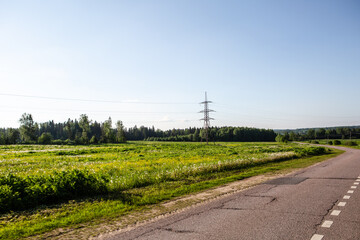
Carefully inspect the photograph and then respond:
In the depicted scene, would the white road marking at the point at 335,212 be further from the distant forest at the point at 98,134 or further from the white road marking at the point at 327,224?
the distant forest at the point at 98,134

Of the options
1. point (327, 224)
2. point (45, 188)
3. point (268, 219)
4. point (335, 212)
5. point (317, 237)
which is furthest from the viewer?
point (45, 188)

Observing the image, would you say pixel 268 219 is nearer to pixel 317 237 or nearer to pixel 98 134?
pixel 317 237

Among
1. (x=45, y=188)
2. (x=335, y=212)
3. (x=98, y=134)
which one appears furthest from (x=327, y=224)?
(x=98, y=134)

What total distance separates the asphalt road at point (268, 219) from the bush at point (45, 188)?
493cm

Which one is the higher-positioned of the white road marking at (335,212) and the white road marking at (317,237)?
the white road marking at (317,237)

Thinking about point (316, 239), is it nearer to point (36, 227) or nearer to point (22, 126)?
point (36, 227)

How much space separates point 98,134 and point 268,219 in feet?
576

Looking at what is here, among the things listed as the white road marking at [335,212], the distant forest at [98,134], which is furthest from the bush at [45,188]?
the distant forest at [98,134]

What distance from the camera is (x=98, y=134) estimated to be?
173m

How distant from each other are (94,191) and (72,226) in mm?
4461

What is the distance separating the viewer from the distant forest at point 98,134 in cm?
10762

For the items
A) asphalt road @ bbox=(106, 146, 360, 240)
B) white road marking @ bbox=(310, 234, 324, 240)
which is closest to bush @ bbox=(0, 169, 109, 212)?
asphalt road @ bbox=(106, 146, 360, 240)

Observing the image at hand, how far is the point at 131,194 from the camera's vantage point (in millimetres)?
11227

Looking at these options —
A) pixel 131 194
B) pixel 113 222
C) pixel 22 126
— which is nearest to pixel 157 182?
pixel 131 194
